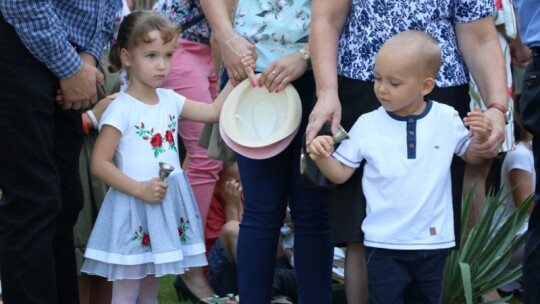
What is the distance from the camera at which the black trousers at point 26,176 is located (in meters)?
3.96

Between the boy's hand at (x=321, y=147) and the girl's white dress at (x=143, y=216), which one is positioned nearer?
the boy's hand at (x=321, y=147)

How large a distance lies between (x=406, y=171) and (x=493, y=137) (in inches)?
13.0

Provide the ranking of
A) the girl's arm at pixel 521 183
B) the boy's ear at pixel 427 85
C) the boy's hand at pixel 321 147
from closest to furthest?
the boy's hand at pixel 321 147 → the boy's ear at pixel 427 85 → the girl's arm at pixel 521 183

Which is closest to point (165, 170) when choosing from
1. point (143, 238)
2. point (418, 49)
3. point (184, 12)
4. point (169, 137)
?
point (169, 137)

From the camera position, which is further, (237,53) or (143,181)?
(143,181)

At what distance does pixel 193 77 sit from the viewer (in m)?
6.12

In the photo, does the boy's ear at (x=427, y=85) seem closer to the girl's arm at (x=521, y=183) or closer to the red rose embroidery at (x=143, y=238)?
the red rose embroidery at (x=143, y=238)

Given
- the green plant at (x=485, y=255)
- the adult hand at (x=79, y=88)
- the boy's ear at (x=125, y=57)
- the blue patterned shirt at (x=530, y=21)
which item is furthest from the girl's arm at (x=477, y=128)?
the boy's ear at (x=125, y=57)

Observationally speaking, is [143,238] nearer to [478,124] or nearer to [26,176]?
[26,176]

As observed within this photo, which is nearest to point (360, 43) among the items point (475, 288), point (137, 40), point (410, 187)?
point (410, 187)

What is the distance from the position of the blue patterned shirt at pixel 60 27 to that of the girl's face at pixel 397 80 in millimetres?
1196

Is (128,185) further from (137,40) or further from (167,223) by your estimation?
(137,40)

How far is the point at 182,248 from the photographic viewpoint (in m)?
4.73

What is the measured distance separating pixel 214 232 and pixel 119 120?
1872mm
